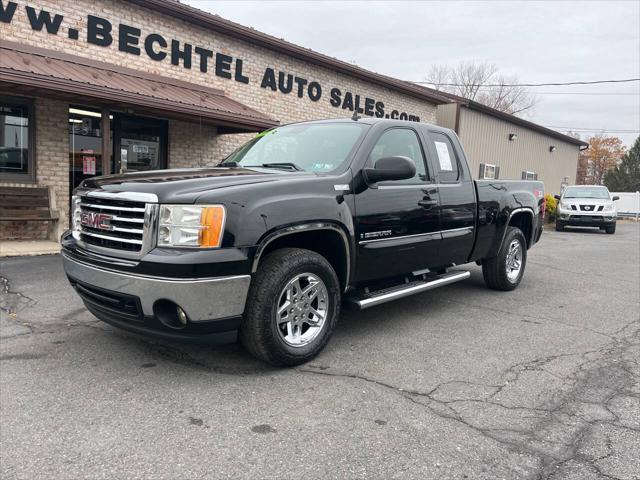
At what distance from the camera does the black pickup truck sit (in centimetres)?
319

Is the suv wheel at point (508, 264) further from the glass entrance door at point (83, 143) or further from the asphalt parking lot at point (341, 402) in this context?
the glass entrance door at point (83, 143)

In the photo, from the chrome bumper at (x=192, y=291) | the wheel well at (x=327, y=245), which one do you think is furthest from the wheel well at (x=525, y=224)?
the chrome bumper at (x=192, y=291)

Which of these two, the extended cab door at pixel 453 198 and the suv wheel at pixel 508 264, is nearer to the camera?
the extended cab door at pixel 453 198

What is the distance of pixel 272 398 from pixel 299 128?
279 cm

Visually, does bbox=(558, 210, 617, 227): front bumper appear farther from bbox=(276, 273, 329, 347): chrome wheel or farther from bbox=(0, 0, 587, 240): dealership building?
bbox=(276, 273, 329, 347): chrome wheel

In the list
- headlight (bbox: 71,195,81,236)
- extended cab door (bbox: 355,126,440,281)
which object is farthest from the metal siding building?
headlight (bbox: 71,195,81,236)

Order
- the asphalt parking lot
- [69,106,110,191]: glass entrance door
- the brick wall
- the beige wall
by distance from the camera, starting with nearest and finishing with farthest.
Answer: the asphalt parking lot → the brick wall → [69,106,110,191]: glass entrance door → the beige wall

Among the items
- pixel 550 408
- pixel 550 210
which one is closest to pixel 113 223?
pixel 550 408

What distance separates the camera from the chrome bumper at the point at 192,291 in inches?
123

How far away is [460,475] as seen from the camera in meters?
2.47

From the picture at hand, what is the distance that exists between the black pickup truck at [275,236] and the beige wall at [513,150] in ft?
54.5

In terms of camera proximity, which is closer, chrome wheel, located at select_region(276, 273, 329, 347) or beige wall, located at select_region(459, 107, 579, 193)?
chrome wheel, located at select_region(276, 273, 329, 347)

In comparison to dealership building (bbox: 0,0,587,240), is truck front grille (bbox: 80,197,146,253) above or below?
below

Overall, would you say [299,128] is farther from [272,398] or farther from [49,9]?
[49,9]
